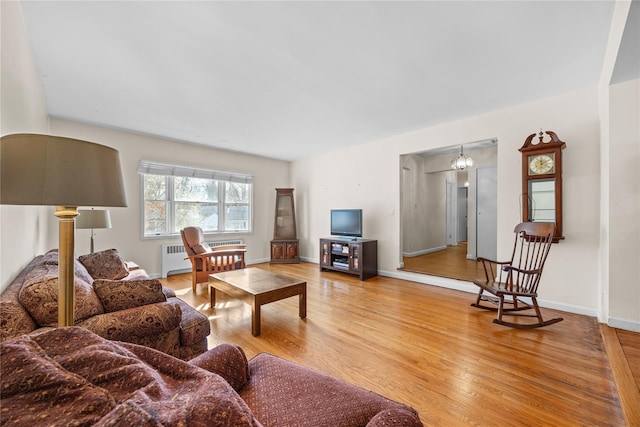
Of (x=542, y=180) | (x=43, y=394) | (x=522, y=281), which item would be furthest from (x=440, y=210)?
(x=43, y=394)

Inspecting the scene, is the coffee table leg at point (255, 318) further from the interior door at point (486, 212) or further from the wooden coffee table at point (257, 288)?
the interior door at point (486, 212)

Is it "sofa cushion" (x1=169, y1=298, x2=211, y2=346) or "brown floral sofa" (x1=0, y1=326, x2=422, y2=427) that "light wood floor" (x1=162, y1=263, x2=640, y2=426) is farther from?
"brown floral sofa" (x1=0, y1=326, x2=422, y2=427)

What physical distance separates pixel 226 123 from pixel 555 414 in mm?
4437

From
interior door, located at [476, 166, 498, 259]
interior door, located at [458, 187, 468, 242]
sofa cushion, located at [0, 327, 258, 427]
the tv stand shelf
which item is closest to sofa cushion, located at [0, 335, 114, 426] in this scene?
sofa cushion, located at [0, 327, 258, 427]

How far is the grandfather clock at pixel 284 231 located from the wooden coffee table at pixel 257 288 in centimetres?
Result: 267

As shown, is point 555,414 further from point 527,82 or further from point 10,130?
point 10,130

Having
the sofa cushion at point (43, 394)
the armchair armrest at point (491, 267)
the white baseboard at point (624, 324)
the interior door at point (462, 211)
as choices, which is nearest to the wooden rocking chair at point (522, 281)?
the armchair armrest at point (491, 267)

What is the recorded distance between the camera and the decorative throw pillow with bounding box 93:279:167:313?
1525 millimetres

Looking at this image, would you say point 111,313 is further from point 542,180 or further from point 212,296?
point 542,180

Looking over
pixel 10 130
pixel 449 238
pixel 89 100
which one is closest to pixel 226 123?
pixel 89 100

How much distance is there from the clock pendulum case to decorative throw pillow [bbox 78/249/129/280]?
182 inches

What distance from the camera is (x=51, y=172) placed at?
36.4 inches

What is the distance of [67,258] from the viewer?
111 cm

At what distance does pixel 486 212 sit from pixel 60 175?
21.6 ft
